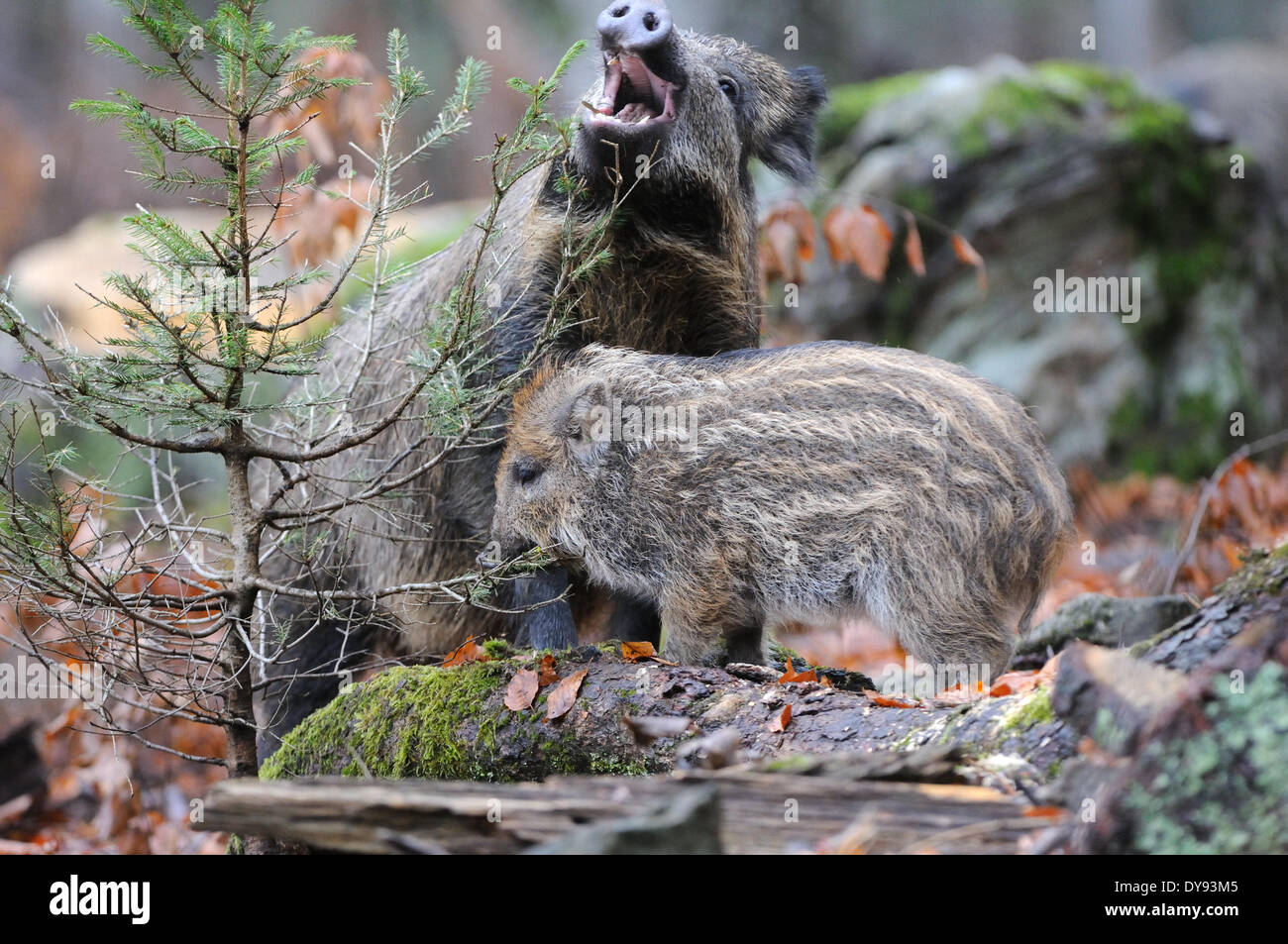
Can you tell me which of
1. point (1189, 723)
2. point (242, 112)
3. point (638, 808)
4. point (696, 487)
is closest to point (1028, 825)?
point (1189, 723)

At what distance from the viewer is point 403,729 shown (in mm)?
4117

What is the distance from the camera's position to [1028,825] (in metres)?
2.42

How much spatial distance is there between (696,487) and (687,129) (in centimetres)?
155

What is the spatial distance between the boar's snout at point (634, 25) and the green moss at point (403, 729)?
97.6 inches

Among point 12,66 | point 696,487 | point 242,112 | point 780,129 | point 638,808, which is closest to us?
point 638,808

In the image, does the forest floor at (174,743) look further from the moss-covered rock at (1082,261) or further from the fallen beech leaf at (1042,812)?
the fallen beech leaf at (1042,812)

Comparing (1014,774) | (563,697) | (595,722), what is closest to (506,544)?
(563,697)

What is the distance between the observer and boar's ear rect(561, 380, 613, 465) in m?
4.94

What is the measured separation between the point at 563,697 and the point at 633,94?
2.59m

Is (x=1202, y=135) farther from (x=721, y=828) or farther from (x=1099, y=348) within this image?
(x=721, y=828)

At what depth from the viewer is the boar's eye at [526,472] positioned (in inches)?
200

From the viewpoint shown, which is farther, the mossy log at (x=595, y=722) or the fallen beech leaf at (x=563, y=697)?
the fallen beech leaf at (x=563, y=697)

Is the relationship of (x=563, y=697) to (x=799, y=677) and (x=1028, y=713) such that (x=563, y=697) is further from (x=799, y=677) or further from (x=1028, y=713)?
(x=1028, y=713)

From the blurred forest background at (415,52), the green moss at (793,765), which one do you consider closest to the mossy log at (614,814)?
the green moss at (793,765)
